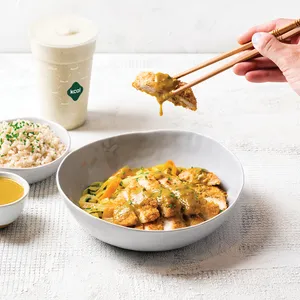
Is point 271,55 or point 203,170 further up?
point 271,55

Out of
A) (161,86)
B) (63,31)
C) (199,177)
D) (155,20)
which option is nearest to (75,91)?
(63,31)

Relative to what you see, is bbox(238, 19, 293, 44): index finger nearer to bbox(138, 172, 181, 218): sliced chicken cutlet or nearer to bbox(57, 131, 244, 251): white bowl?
bbox(57, 131, 244, 251): white bowl

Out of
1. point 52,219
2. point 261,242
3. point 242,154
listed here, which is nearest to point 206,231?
point 261,242

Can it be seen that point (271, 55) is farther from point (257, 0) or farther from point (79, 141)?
point (257, 0)

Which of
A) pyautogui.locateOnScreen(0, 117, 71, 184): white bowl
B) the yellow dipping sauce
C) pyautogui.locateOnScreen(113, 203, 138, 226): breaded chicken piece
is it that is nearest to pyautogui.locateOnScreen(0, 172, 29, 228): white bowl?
→ the yellow dipping sauce

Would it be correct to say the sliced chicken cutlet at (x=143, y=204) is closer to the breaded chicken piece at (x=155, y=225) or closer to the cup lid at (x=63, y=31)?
the breaded chicken piece at (x=155, y=225)

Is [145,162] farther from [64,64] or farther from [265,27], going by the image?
[265,27]

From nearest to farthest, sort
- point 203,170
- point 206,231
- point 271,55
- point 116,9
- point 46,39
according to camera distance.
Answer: point 206,231 → point 271,55 → point 203,170 → point 46,39 → point 116,9
